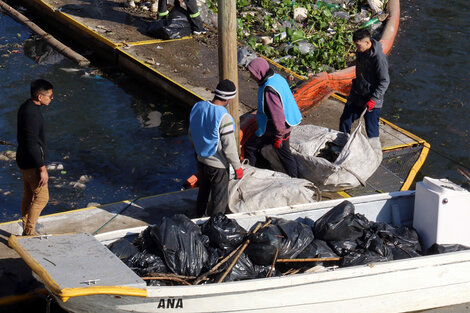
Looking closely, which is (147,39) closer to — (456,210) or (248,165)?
(248,165)

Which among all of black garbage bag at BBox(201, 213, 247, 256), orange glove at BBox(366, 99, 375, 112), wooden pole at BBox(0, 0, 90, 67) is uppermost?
orange glove at BBox(366, 99, 375, 112)

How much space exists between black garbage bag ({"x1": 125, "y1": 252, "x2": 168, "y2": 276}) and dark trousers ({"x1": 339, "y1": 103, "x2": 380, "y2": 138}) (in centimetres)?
362

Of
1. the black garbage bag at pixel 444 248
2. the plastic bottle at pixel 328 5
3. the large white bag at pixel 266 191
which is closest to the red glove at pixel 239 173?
the large white bag at pixel 266 191

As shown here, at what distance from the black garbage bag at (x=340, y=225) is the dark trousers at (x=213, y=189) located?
1.07m

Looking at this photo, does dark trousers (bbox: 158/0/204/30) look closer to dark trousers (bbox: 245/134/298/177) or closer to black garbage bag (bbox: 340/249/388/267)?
dark trousers (bbox: 245/134/298/177)

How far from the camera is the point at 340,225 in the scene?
20.5ft

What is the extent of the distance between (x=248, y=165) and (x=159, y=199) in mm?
1131

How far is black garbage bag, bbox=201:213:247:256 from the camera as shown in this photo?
5918mm

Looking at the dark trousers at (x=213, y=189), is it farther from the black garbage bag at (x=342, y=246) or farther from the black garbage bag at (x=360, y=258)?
the black garbage bag at (x=360, y=258)

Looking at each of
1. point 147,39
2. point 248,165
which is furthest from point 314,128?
point 147,39

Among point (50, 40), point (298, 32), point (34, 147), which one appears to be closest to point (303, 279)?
point (34, 147)

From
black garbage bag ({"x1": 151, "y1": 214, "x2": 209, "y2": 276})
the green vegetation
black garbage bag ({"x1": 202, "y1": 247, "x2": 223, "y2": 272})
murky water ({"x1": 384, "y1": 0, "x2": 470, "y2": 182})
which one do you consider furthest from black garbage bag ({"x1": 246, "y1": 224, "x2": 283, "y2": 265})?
the green vegetation

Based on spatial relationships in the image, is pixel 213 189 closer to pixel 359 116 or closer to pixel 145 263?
pixel 145 263

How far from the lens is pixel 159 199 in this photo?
24.7 feet
